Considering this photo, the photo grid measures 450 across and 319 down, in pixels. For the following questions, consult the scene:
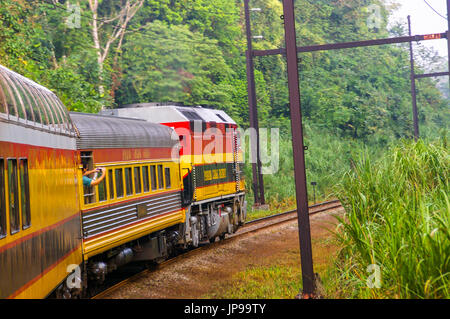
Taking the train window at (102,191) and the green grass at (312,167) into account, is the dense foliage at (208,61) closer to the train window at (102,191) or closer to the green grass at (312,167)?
the green grass at (312,167)

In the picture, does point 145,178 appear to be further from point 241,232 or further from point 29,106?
point 241,232

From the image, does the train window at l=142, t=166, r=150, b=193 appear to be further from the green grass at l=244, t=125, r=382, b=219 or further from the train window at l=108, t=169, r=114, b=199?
the green grass at l=244, t=125, r=382, b=219

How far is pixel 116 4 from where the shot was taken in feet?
110

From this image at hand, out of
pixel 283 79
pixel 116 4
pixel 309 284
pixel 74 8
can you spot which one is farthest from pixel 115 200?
pixel 283 79

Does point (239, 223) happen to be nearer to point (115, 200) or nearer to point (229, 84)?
point (115, 200)

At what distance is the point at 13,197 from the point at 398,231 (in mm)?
4584

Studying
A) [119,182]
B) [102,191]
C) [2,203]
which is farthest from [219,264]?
[2,203]

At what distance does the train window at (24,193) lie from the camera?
275 inches

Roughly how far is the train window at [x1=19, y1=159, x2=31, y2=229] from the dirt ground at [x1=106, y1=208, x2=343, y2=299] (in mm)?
4439

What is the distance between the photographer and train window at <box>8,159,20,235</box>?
6.49 m

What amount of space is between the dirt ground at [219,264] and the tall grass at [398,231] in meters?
0.69

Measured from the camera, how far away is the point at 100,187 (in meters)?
11.6

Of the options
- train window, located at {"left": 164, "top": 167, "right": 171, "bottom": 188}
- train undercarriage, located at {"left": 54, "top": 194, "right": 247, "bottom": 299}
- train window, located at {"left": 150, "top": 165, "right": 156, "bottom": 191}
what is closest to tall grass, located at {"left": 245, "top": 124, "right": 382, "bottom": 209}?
train undercarriage, located at {"left": 54, "top": 194, "right": 247, "bottom": 299}
